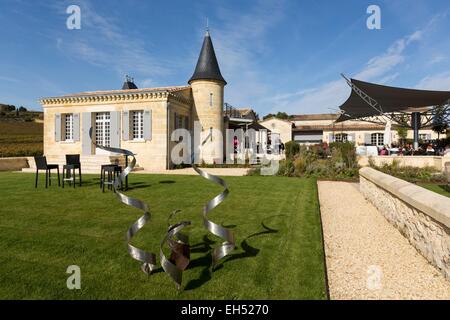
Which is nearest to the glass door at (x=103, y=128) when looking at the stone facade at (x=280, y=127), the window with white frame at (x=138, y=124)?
the window with white frame at (x=138, y=124)

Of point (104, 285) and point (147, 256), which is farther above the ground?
point (147, 256)

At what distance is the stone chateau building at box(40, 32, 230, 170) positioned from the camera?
17672 millimetres

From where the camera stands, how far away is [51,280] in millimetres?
2986

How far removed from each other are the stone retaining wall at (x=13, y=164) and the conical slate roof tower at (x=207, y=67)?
11.4 meters

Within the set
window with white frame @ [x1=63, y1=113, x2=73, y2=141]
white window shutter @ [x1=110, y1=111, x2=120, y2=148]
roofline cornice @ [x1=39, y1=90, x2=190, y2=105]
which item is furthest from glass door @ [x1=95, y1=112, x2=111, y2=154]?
window with white frame @ [x1=63, y1=113, x2=73, y2=141]

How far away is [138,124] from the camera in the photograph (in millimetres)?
18453

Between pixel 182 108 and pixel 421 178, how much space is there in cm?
1350

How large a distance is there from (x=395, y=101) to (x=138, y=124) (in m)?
16.1

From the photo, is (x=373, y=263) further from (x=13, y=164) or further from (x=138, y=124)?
(x=13, y=164)

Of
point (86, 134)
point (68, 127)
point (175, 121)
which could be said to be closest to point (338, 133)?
point (175, 121)

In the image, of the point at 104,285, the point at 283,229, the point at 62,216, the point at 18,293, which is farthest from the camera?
the point at 62,216

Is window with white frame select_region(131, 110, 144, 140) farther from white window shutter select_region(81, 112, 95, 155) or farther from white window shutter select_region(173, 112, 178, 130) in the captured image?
white window shutter select_region(81, 112, 95, 155)
